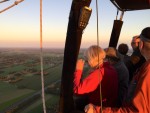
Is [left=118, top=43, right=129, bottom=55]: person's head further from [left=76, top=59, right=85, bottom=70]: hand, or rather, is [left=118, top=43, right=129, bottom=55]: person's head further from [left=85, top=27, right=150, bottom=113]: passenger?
[left=85, top=27, right=150, bottom=113]: passenger

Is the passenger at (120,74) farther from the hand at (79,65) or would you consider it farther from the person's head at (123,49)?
the person's head at (123,49)

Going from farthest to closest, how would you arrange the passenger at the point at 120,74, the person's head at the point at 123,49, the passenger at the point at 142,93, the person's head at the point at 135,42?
1. the person's head at the point at 123,49
2. the person's head at the point at 135,42
3. the passenger at the point at 120,74
4. the passenger at the point at 142,93

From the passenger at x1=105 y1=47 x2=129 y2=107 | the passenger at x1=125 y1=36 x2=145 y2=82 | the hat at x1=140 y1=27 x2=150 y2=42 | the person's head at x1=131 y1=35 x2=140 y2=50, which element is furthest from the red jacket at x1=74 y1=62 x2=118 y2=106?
the person's head at x1=131 y1=35 x2=140 y2=50

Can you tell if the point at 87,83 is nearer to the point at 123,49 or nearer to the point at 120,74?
the point at 120,74

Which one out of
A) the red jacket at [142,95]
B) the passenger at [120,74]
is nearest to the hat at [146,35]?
the red jacket at [142,95]

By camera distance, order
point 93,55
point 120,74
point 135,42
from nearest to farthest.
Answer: point 93,55 → point 120,74 → point 135,42

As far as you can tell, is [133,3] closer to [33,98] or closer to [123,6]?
[123,6]

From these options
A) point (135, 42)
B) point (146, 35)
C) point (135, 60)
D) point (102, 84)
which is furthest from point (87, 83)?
point (135, 42)
